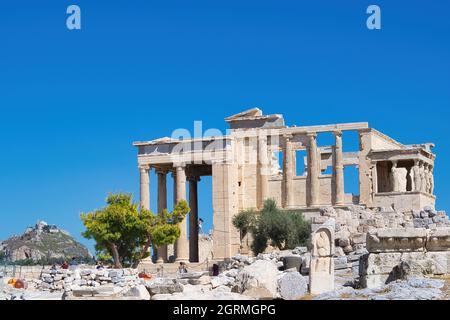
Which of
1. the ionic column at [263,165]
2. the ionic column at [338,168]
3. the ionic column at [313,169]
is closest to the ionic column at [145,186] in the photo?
the ionic column at [263,165]

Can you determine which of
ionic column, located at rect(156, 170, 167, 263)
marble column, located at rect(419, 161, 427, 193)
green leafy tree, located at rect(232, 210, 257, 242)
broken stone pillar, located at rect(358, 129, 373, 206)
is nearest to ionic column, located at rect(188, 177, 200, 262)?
Answer: ionic column, located at rect(156, 170, 167, 263)

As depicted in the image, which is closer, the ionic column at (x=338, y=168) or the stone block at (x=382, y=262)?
the stone block at (x=382, y=262)

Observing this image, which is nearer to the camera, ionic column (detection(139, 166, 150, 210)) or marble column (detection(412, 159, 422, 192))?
marble column (detection(412, 159, 422, 192))

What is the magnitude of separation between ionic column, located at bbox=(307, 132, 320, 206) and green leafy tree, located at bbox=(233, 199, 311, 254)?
2157mm

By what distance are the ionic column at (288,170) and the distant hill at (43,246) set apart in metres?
16.4

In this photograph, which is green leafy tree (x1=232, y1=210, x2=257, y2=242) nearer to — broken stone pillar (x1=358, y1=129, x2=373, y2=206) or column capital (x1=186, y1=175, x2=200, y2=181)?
column capital (x1=186, y1=175, x2=200, y2=181)

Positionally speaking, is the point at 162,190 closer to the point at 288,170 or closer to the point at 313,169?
the point at 288,170

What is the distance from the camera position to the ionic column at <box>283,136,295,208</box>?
57.4 meters

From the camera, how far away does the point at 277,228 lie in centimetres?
5184

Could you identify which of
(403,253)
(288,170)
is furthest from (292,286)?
(288,170)

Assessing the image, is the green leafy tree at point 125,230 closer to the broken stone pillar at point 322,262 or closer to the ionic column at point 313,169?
the ionic column at point 313,169

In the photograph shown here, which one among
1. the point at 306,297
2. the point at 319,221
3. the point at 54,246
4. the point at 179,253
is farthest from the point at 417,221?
the point at 54,246

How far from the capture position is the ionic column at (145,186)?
58.8 m
